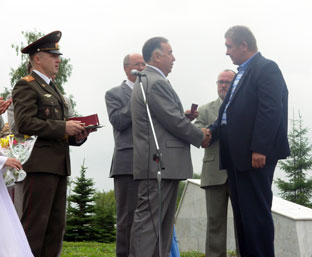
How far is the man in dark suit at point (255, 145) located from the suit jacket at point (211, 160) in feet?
3.18

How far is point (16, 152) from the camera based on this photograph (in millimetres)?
4547

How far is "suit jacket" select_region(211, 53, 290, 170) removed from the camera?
5.02 meters

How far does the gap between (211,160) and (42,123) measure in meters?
2.41

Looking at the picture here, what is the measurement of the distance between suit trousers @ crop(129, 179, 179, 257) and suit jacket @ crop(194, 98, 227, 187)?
117cm

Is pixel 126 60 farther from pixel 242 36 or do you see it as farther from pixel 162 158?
pixel 162 158

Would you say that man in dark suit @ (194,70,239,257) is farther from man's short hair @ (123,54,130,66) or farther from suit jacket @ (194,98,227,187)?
man's short hair @ (123,54,130,66)

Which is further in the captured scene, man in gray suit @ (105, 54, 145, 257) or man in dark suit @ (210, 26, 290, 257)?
man in gray suit @ (105, 54, 145, 257)

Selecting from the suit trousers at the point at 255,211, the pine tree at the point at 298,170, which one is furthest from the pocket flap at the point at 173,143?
the pine tree at the point at 298,170

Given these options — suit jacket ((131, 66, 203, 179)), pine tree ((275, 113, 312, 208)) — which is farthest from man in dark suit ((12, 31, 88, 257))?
pine tree ((275, 113, 312, 208))

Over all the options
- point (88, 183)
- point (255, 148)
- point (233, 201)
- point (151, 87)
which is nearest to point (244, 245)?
point (233, 201)

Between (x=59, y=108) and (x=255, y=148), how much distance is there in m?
1.76

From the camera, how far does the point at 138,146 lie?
210 inches

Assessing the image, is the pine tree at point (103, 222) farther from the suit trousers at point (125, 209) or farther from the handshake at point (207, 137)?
the handshake at point (207, 137)

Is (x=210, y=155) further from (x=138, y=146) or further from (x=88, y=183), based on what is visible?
(x=88, y=183)
